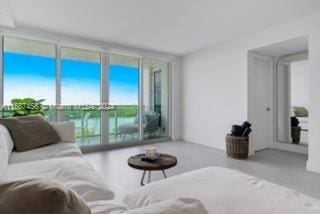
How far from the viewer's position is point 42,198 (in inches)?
21.1

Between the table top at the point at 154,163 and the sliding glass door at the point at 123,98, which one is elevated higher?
the sliding glass door at the point at 123,98

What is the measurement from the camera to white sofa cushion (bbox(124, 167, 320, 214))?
1017 mm

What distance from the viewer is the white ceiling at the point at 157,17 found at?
113 inches

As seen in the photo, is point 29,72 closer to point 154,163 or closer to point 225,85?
point 154,163

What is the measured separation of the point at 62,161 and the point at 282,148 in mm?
4517

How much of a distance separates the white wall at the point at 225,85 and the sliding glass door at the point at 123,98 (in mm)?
1435

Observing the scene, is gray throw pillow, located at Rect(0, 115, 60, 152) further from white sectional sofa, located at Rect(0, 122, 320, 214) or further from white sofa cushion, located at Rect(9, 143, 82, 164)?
white sectional sofa, located at Rect(0, 122, 320, 214)

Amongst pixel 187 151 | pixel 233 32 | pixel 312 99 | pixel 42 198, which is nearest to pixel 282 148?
pixel 312 99

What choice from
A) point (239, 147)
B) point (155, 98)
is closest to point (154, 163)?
point (239, 147)

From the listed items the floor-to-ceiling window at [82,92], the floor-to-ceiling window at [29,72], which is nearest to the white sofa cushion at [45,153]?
the floor-to-ceiling window at [29,72]

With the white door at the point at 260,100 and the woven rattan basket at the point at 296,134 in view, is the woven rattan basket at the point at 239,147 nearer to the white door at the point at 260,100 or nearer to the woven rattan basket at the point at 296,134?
the white door at the point at 260,100

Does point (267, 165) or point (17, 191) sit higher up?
point (17, 191)

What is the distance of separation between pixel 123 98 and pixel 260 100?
317 cm

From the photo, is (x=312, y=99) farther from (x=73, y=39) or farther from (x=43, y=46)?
(x=43, y=46)
